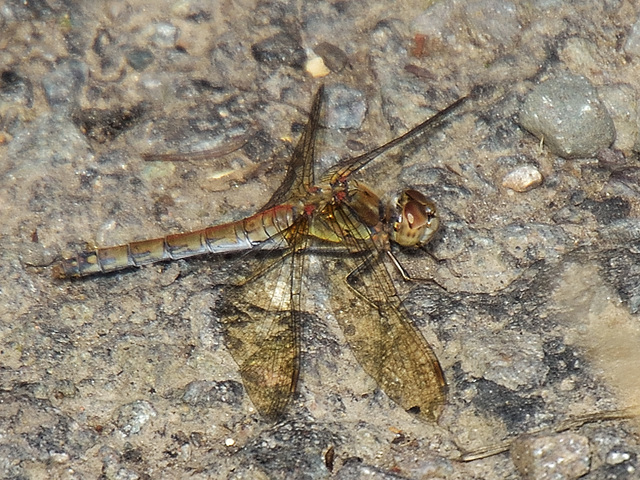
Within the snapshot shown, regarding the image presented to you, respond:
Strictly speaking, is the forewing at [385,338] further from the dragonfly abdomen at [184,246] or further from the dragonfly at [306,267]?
the dragonfly abdomen at [184,246]

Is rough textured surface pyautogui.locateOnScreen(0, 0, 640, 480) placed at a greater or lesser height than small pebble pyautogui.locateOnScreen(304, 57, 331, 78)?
lesser

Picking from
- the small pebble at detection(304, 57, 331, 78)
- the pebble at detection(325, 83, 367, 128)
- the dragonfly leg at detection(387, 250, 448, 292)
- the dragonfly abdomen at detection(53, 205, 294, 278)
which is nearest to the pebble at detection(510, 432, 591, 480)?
the dragonfly leg at detection(387, 250, 448, 292)

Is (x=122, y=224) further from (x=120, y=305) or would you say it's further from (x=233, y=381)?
(x=233, y=381)

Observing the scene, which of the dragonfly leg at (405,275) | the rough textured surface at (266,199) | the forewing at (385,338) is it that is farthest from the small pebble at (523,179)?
the forewing at (385,338)

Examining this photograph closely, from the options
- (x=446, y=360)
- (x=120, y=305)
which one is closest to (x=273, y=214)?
(x=120, y=305)

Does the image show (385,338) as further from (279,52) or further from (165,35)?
(165,35)

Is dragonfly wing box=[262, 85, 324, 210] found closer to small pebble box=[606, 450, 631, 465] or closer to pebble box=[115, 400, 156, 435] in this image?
pebble box=[115, 400, 156, 435]
